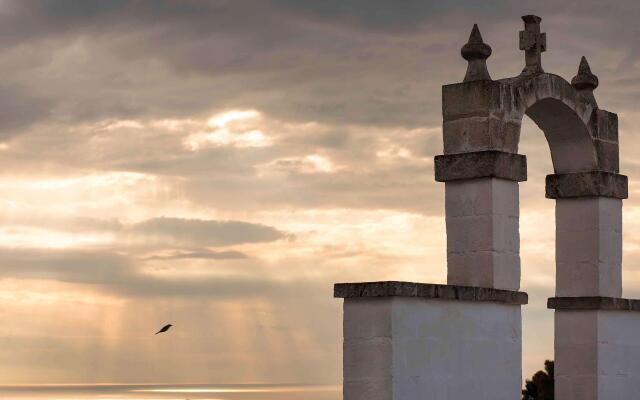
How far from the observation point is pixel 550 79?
16.5 metres

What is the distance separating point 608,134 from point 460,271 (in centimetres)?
385

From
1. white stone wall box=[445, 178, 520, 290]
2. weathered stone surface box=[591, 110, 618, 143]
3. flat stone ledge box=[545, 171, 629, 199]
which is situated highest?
weathered stone surface box=[591, 110, 618, 143]

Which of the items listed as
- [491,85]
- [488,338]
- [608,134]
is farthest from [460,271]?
[608,134]

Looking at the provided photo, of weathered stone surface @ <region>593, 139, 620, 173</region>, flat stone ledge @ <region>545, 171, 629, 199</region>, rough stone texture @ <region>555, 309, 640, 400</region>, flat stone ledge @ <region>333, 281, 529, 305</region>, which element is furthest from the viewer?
weathered stone surface @ <region>593, 139, 620, 173</region>

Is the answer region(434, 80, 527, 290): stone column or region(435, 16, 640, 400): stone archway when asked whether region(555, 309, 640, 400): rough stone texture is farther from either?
region(434, 80, 527, 290): stone column

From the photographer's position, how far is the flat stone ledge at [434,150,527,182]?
15.1m

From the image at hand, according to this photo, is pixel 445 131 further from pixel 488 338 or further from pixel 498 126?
pixel 488 338

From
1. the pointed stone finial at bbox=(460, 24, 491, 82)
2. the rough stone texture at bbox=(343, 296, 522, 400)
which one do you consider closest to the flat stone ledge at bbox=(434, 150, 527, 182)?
the pointed stone finial at bbox=(460, 24, 491, 82)

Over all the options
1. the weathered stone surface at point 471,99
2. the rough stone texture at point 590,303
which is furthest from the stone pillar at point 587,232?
the weathered stone surface at point 471,99

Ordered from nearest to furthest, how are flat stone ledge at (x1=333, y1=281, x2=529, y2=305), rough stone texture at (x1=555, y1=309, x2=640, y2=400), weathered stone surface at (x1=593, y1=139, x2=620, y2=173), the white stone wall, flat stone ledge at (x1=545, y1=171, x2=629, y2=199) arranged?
flat stone ledge at (x1=333, y1=281, x2=529, y2=305) < the white stone wall < rough stone texture at (x1=555, y1=309, x2=640, y2=400) < flat stone ledge at (x1=545, y1=171, x2=629, y2=199) < weathered stone surface at (x1=593, y1=139, x2=620, y2=173)

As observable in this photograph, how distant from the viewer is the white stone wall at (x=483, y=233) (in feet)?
49.3

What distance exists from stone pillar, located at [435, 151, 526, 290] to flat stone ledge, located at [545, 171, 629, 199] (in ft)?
6.99

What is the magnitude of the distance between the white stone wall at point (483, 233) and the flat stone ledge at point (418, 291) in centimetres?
29

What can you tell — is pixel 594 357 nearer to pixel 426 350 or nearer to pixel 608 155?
pixel 608 155
